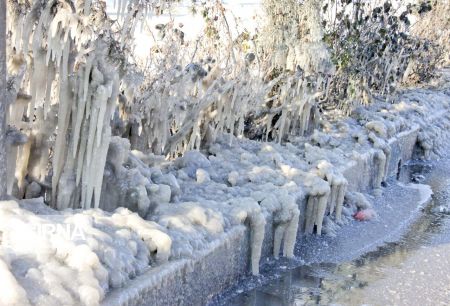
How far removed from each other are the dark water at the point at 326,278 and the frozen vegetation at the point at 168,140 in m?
0.21

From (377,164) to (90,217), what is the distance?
540cm

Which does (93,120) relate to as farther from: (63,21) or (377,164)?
(377,164)

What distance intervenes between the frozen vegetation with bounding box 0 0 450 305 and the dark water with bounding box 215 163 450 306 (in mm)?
214

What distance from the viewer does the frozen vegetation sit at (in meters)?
3.68

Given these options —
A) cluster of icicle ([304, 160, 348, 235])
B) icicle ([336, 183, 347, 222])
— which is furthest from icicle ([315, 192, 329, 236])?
icicle ([336, 183, 347, 222])

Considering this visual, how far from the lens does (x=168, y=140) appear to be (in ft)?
21.2

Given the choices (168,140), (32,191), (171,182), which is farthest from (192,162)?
(32,191)

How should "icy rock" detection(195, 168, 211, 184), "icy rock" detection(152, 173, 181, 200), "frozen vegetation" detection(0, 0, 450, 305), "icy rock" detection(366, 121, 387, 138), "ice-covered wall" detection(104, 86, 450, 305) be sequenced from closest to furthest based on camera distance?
"frozen vegetation" detection(0, 0, 450, 305), "ice-covered wall" detection(104, 86, 450, 305), "icy rock" detection(152, 173, 181, 200), "icy rock" detection(195, 168, 211, 184), "icy rock" detection(366, 121, 387, 138)

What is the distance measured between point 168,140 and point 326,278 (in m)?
1.93

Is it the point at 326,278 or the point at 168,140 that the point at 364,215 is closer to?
the point at 326,278

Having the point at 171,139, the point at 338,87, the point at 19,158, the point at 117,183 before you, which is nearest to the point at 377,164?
the point at 338,87

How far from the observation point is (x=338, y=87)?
33.9 ft

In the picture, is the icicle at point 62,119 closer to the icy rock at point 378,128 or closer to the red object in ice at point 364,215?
the red object in ice at point 364,215

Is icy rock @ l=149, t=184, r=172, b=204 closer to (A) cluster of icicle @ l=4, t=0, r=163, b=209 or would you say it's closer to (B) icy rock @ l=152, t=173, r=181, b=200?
(B) icy rock @ l=152, t=173, r=181, b=200
